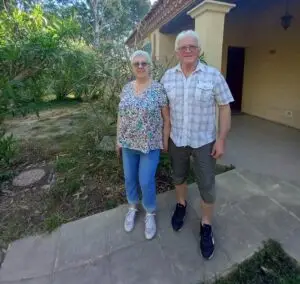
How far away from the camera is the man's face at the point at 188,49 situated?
5.77 feet

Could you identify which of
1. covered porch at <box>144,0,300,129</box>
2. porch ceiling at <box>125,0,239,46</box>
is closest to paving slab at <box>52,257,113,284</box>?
porch ceiling at <box>125,0,239,46</box>

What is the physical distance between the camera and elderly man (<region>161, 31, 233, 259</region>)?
5.84 feet

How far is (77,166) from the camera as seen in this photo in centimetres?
364

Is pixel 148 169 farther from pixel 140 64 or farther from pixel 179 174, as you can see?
pixel 140 64

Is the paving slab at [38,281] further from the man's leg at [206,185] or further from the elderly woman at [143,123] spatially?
the man's leg at [206,185]

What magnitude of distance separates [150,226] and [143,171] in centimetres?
57

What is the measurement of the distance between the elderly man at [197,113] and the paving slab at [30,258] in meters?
1.32

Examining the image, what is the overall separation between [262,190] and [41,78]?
309 cm

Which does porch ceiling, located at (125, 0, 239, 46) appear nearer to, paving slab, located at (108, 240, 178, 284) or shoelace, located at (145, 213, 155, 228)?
shoelace, located at (145, 213, 155, 228)

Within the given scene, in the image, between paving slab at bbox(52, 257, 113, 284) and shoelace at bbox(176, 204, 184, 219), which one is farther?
shoelace at bbox(176, 204, 184, 219)

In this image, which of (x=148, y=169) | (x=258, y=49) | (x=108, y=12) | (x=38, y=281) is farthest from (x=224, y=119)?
(x=108, y=12)

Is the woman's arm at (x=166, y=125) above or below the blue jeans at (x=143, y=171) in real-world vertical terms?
above

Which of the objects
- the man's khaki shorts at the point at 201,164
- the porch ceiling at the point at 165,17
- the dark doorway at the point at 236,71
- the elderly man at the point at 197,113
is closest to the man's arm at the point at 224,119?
the elderly man at the point at 197,113

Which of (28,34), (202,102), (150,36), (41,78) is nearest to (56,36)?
(28,34)
